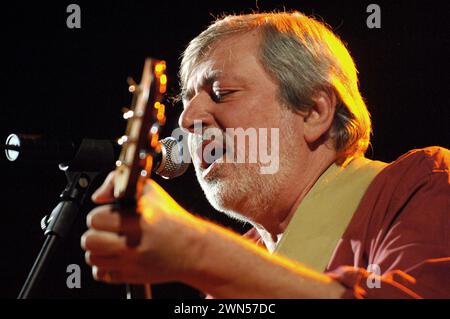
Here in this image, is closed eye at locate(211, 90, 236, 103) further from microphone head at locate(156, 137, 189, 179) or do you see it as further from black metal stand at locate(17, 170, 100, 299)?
black metal stand at locate(17, 170, 100, 299)

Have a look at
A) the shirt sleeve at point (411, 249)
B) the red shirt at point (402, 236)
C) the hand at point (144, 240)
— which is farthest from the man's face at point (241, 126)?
the hand at point (144, 240)

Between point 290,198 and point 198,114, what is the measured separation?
45 cm

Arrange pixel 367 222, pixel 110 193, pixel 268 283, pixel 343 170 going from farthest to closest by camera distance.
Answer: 1. pixel 343 170
2. pixel 367 222
3. pixel 268 283
4. pixel 110 193

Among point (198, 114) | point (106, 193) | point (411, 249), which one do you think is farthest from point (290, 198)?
point (106, 193)

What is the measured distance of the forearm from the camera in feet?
4.01

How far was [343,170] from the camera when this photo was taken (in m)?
2.13

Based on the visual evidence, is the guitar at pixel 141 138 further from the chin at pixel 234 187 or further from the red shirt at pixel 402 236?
the chin at pixel 234 187

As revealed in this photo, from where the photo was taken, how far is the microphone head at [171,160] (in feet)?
6.36

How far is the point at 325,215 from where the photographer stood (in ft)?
6.49

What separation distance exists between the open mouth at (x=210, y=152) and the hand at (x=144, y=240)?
37.4 inches

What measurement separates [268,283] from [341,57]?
134 cm

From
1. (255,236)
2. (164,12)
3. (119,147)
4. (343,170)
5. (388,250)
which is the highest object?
(164,12)
